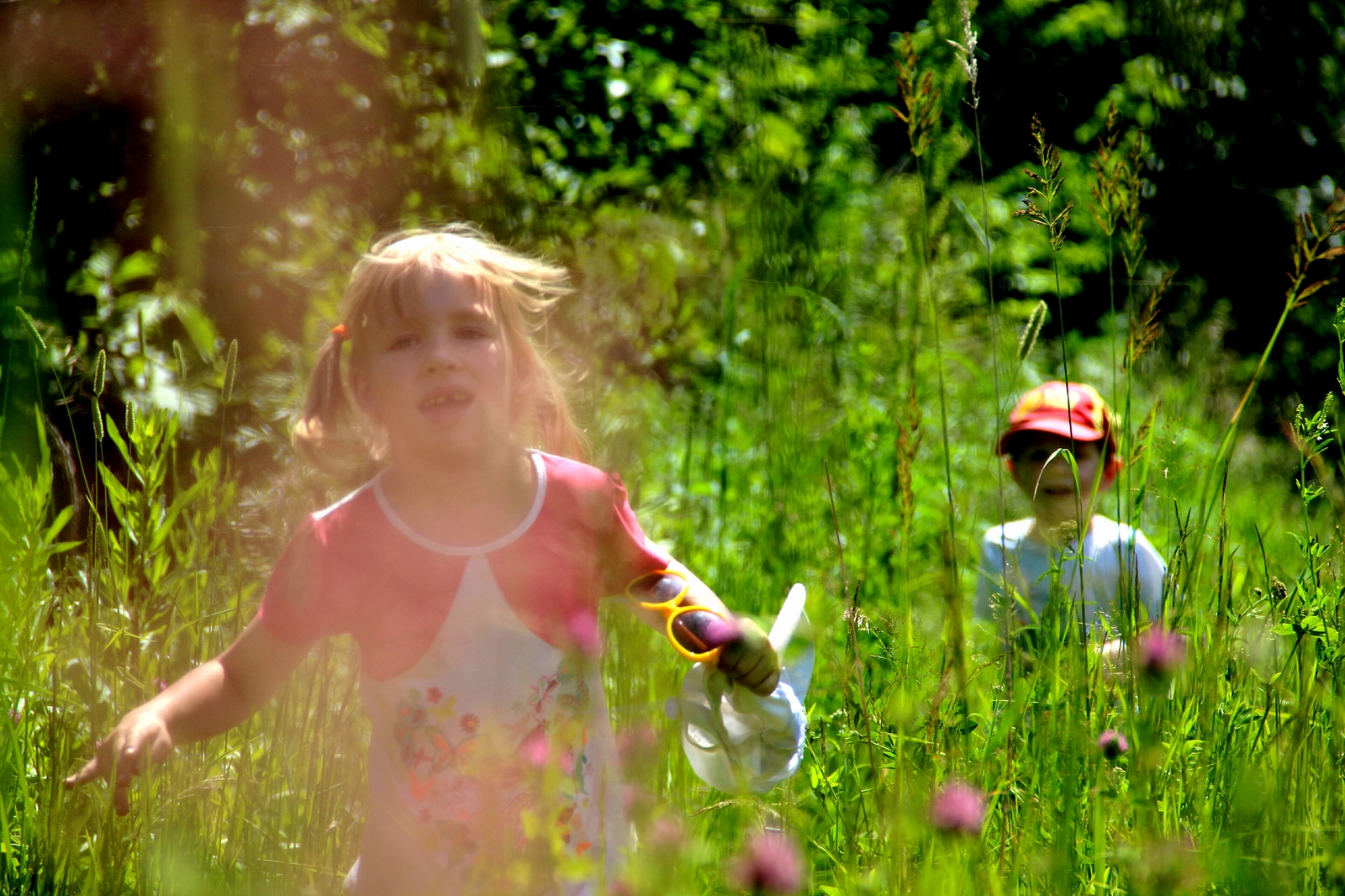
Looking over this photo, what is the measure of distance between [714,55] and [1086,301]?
214 inches

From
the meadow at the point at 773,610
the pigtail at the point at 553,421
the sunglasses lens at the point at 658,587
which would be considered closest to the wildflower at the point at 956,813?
the meadow at the point at 773,610

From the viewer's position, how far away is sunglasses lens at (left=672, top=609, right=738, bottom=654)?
133 centimetres

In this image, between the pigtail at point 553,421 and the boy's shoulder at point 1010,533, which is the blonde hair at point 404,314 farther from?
the boy's shoulder at point 1010,533

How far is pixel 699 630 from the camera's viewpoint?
137cm

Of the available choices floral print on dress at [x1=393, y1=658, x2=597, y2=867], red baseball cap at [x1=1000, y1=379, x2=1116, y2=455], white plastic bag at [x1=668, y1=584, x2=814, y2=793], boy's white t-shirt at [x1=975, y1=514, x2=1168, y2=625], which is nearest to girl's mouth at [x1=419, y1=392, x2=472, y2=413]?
floral print on dress at [x1=393, y1=658, x2=597, y2=867]

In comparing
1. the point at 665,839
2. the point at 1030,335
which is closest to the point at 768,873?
the point at 665,839

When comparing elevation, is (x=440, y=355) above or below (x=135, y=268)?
above

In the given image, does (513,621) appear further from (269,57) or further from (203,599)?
(269,57)

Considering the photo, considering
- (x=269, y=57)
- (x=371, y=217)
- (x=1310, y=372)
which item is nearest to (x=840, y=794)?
(x=371, y=217)

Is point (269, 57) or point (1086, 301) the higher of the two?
point (269, 57)

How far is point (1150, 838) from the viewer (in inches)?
33.3

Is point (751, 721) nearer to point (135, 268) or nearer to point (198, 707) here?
point (198, 707)

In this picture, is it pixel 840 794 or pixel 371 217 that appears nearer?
pixel 840 794

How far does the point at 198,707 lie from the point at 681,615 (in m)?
0.63
